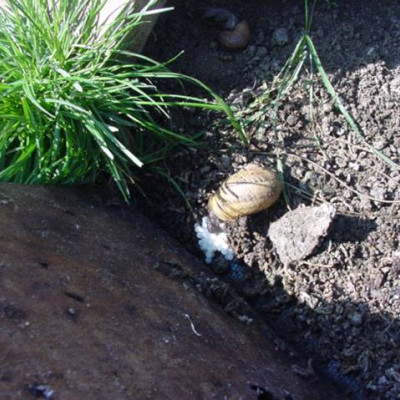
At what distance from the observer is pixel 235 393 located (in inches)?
71.1

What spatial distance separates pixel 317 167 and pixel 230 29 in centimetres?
75

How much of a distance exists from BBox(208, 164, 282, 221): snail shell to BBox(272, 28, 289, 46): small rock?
2.18ft

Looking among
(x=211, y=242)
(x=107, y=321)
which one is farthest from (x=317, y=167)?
(x=107, y=321)

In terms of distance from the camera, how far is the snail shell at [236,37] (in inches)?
112

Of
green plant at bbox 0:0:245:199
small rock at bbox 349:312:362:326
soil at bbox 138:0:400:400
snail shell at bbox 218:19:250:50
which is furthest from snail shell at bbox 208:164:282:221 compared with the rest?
snail shell at bbox 218:19:250:50

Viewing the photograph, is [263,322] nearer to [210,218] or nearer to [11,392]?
[210,218]

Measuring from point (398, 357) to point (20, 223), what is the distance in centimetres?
140

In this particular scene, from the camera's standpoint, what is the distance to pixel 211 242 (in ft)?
8.43

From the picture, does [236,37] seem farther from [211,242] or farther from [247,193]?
[211,242]

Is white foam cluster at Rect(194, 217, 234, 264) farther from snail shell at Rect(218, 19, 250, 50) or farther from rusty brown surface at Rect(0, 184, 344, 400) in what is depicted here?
snail shell at Rect(218, 19, 250, 50)

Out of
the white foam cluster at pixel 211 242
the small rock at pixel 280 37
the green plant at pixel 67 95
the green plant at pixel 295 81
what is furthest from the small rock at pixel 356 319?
the small rock at pixel 280 37

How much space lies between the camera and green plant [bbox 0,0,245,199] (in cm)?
236

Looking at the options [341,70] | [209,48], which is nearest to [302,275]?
[341,70]

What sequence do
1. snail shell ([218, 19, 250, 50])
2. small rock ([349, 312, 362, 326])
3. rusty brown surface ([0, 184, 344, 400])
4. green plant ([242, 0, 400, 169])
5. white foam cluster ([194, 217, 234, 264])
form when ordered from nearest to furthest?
rusty brown surface ([0, 184, 344, 400]) → small rock ([349, 312, 362, 326]) → white foam cluster ([194, 217, 234, 264]) → green plant ([242, 0, 400, 169]) → snail shell ([218, 19, 250, 50])
